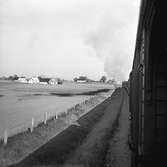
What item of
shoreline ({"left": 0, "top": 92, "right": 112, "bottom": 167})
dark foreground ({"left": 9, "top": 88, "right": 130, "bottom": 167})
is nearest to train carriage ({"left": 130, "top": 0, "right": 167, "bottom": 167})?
dark foreground ({"left": 9, "top": 88, "right": 130, "bottom": 167})

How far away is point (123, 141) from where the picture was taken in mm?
13914

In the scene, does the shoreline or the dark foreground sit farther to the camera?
the shoreline

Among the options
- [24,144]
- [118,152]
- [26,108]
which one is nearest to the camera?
[118,152]

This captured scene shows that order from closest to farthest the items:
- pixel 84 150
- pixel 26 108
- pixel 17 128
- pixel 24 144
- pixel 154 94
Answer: pixel 154 94
pixel 84 150
pixel 24 144
pixel 17 128
pixel 26 108

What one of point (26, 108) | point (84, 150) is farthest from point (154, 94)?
point (26, 108)

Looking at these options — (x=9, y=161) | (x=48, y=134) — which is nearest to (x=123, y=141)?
(x=48, y=134)

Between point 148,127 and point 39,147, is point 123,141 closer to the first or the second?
point 39,147

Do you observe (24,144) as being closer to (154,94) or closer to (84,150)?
(84,150)

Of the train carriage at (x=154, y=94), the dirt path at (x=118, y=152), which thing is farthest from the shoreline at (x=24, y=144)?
the train carriage at (x=154, y=94)

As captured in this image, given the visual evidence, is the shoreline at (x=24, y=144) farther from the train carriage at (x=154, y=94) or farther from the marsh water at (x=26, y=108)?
the train carriage at (x=154, y=94)

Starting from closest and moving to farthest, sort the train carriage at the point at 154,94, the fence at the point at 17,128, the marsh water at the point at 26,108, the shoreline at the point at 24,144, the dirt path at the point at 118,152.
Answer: the train carriage at the point at 154,94 < the dirt path at the point at 118,152 < the shoreline at the point at 24,144 < the fence at the point at 17,128 < the marsh water at the point at 26,108

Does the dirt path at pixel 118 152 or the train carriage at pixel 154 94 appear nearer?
the train carriage at pixel 154 94

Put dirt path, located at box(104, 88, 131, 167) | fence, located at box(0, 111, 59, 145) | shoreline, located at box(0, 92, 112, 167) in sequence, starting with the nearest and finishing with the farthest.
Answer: dirt path, located at box(104, 88, 131, 167)
shoreline, located at box(0, 92, 112, 167)
fence, located at box(0, 111, 59, 145)

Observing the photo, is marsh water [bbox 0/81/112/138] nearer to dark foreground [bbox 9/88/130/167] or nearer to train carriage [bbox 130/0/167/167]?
dark foreground [bbox 9/88/130/167]
